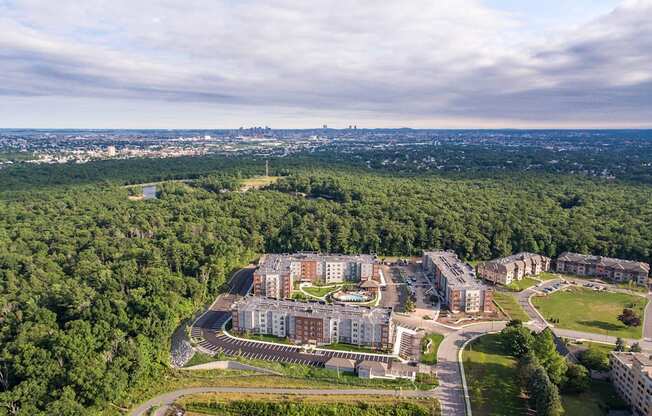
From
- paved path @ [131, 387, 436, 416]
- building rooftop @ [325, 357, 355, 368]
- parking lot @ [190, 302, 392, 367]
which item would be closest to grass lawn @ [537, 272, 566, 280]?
parking lot @ [190, 302, 392, 367]

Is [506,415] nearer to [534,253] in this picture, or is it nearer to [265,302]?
[265,302]

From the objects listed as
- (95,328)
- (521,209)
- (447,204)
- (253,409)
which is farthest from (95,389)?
(521,209)

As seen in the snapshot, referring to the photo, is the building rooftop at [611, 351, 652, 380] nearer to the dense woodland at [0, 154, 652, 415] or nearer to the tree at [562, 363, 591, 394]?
the tree at [562, 363, 591, 394]

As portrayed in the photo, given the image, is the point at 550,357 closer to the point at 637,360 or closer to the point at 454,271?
the point at 637,360

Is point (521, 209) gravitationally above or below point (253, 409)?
above

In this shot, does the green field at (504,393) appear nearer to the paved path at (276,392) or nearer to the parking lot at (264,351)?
the paved path at (276,392)

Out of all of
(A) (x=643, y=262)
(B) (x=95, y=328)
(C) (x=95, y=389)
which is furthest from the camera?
(A) (x=643, y=262)
